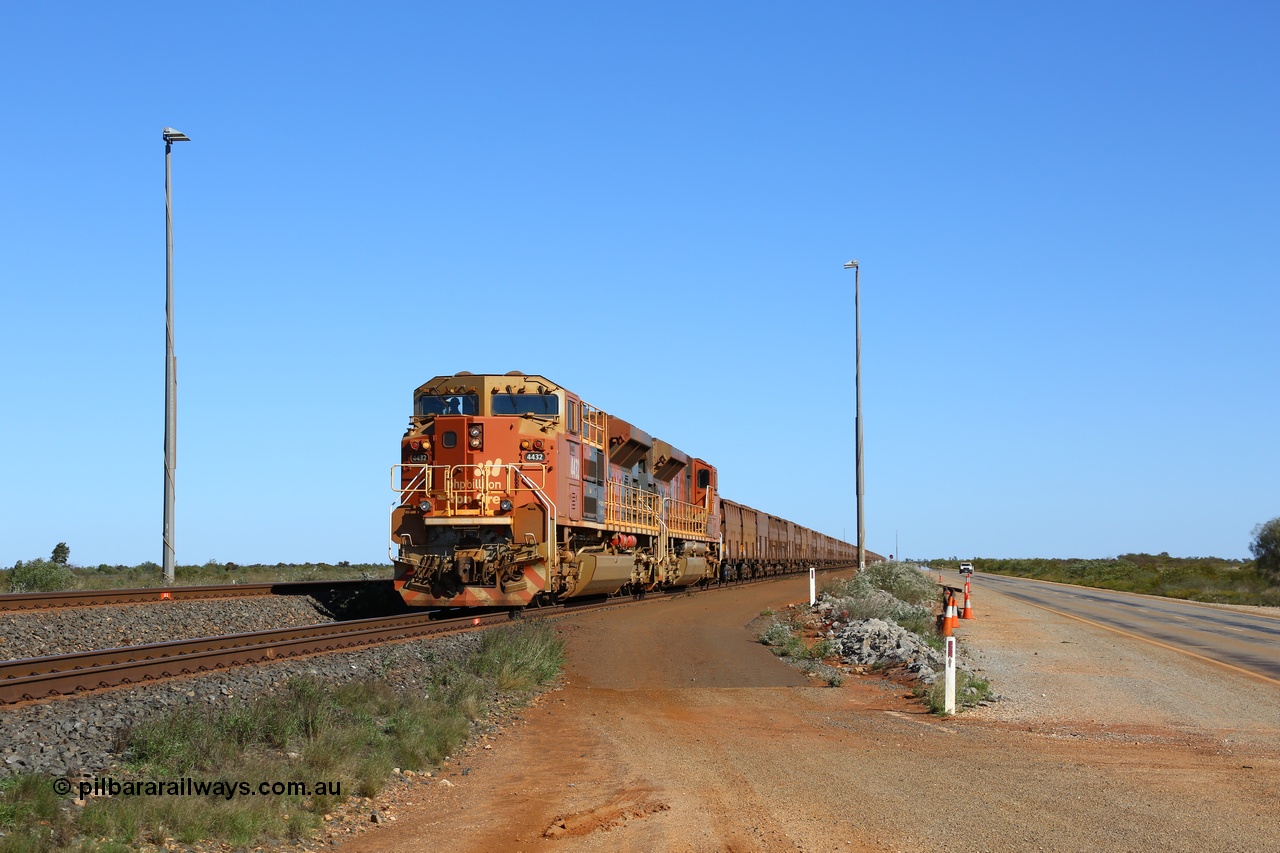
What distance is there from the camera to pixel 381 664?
44.2ft

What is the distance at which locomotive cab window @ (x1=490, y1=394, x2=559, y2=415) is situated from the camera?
21906 mm

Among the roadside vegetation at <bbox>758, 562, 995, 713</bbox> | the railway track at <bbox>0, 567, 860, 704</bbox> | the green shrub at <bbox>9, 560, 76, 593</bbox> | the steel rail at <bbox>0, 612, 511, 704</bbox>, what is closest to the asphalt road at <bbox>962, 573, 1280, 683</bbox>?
the roadside vegetation at <bbox>758, 562, 995, 713</bbox>

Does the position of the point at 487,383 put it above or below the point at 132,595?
above

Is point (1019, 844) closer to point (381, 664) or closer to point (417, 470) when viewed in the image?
point (381, 664)

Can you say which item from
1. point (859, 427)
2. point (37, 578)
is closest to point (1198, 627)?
point (859, 427)

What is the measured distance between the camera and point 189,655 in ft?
42.9

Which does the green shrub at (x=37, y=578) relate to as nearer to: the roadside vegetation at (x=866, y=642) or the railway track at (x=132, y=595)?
the railway track at (x=132, y=595)

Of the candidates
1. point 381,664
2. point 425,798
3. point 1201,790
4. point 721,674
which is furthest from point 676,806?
point 721,674

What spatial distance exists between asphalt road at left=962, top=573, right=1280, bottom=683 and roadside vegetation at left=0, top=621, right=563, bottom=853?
38.7 feet

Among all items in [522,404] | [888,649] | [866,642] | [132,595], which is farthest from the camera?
[522,404]

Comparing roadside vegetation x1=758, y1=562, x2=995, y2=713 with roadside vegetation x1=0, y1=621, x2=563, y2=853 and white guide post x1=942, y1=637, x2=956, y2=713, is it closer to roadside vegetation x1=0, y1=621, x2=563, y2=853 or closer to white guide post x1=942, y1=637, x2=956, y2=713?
white guide post x1=942, y1=637, x2=956, y2=713

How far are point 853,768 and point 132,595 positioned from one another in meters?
16.3

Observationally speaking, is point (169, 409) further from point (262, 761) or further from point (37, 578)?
point (262, 761)

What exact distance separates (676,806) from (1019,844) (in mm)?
2329
